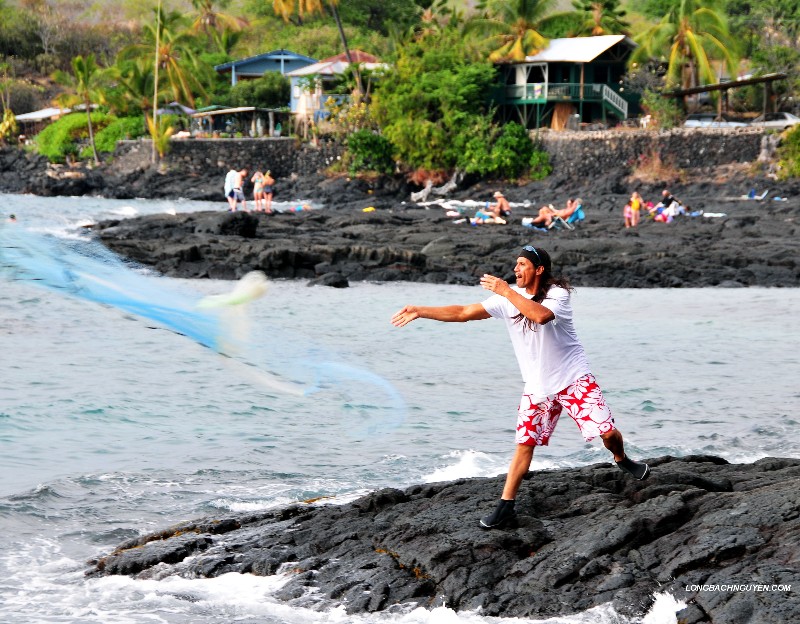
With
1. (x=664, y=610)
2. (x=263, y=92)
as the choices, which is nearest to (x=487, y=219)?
(x=664, y=610)

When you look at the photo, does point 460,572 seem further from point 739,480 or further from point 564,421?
point 564,421

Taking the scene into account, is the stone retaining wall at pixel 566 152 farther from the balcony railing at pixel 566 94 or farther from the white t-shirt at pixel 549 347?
the white t-shirt at pixel 549 347

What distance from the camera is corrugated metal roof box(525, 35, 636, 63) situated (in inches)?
2037

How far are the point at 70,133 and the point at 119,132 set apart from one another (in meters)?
3.77

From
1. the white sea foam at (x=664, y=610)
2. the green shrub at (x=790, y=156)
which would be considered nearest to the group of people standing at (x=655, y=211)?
the green shrub at (x=790, y=156)

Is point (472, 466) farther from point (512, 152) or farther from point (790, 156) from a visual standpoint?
point (512, 152)

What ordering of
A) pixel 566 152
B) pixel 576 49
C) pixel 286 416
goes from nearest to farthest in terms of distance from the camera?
pixel 286 416 → pixel 566 152 → pixel 576 49

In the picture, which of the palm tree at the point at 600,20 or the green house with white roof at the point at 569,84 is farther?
the palm tree at the point at 600,20

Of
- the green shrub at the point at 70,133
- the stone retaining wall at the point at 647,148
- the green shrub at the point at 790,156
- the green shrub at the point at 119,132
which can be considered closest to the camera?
the green shrub at the point at 790,156

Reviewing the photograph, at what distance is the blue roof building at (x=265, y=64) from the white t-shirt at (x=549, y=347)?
62.7 meters

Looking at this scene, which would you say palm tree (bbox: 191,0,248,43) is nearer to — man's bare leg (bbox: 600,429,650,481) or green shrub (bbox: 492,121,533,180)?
green shrub (bbox: 492,121,533,180)

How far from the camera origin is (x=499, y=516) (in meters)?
6.46

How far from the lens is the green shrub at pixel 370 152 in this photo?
53.8m

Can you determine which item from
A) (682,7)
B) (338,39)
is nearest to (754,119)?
(682,7)
